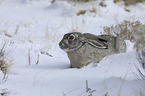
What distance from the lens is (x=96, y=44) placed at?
307 cm

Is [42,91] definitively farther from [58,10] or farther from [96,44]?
[58,10]

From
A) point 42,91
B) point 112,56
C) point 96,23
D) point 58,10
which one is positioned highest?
point 58,10

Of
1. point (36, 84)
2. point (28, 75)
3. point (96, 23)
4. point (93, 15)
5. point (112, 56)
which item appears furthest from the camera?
point (93, 15)

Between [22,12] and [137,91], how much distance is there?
704 centimetres

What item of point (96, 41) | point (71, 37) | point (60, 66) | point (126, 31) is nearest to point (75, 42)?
point (71, 37)

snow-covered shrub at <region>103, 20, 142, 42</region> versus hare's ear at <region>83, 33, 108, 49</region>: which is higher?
snow-covered shrub at <region>103, 20, 142, 42</region>

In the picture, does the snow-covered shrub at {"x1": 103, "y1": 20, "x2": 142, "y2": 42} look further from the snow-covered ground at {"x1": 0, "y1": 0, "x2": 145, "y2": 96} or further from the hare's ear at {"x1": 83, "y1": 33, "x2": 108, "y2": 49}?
the hare's ear at {"x1": 83, "y1": 33, "x2": 108, "y2": 49}

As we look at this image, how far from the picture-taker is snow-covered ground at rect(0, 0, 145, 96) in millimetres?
2016

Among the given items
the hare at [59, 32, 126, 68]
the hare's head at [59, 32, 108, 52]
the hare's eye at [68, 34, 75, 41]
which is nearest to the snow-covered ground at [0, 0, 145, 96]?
the hare at [59, 32, 126, 68]

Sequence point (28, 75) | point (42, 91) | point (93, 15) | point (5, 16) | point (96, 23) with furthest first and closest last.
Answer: point (5, 16), point (93, 15), point (96, 23), point (28, 75), point (42, 91)

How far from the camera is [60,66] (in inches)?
129

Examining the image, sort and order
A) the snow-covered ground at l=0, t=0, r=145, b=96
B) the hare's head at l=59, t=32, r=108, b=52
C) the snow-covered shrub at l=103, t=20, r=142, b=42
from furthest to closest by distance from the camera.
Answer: the snow-covered shrub at l=103, t=20, r=142, b=42 → the hare's head at l=59, t=32, r=108, b=52 → the snow-covered ground at l=0, t=0, r=145, b=96

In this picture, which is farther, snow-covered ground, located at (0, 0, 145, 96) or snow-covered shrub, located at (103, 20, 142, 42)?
snow-covered shrub, located at (103, 20, 142, 42)

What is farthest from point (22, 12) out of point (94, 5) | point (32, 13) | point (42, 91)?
point (42, 91)
